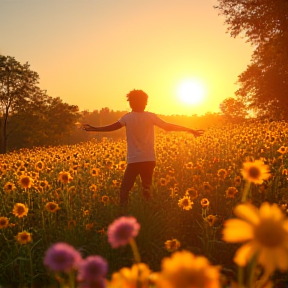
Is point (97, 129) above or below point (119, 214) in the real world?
above

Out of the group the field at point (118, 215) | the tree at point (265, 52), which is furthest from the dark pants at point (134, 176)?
the tree at point (265, 52)

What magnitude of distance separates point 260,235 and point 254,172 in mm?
1283

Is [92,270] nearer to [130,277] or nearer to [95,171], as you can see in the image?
[130,277]

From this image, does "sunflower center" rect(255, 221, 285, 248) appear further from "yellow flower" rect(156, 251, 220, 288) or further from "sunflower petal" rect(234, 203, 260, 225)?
"yellow flower" rect(156, 251, 220, 288)

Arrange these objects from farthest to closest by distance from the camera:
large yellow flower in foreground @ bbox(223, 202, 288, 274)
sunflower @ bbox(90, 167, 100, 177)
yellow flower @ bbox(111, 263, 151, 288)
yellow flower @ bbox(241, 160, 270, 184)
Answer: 1. sunflower @ bbox(90, 167, 100, 177)
2. yellow flower @ bbox(241, 160, 270, 184)
3. yellow flower @ bbox(111, 263, 151, 288)
4. large yellow flower in foreground @ bbox(223, 202, 288, 274)

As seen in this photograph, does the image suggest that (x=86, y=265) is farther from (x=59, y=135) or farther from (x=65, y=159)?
(x=59, y=135)

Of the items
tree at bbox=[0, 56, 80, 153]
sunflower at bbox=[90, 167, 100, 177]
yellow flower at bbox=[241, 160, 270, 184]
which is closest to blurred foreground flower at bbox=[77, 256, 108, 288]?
yellow flower at bbox=[241, 160, 270, 184]

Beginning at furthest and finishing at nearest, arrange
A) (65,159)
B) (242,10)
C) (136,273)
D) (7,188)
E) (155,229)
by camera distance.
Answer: (242,10) → (65,159) → (7,188) → (155,229) → (136,273)

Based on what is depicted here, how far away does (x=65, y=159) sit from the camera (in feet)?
39.4

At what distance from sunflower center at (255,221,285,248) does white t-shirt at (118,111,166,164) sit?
17.3ft

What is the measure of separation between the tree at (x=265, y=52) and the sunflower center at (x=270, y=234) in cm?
2011

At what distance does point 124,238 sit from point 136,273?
0.22 m

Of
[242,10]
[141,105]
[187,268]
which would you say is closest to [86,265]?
[187,268]

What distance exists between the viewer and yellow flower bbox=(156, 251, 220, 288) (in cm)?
97
